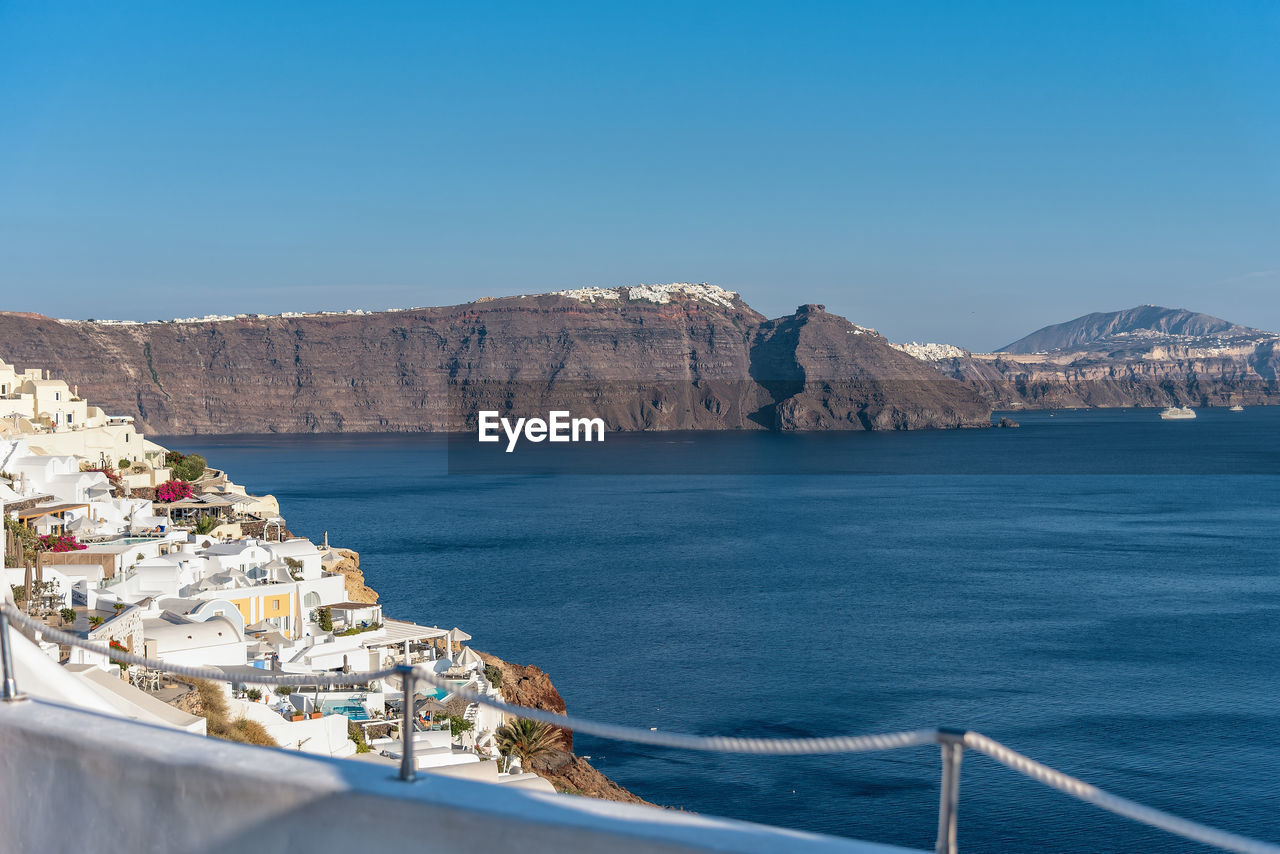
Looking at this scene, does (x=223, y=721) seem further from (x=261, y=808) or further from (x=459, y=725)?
(x=261, y=808)

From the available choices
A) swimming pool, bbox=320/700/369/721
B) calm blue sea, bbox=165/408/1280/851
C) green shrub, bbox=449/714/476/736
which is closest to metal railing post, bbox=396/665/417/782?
swimming pool, bbox=320/700/369/721

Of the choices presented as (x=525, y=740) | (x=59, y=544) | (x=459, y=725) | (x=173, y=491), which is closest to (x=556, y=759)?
(x=525, y=740)

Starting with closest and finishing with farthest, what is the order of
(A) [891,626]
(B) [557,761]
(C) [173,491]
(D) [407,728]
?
(D) [407,728], (B) [557,761], (A) [891,626], (C) [173,491]

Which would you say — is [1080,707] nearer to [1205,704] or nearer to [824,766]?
[1205,704]

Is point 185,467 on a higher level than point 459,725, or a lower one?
higher

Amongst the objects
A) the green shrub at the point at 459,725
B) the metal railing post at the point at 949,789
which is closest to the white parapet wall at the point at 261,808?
the metal railing post at the point at 949,789

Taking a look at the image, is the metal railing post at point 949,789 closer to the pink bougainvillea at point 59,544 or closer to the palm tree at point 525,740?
the palm tree at point 525,740

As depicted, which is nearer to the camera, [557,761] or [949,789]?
[949,789]

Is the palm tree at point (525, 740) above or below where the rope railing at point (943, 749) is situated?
below
